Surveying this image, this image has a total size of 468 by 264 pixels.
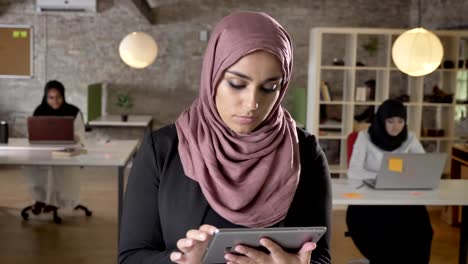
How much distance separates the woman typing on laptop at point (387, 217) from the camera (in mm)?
3793

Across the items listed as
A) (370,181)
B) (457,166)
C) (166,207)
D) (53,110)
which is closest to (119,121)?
(53,110)

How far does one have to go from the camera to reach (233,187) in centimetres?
130

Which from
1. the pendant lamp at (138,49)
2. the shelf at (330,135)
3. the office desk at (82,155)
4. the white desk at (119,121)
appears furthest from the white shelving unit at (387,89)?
the white desk at (119,121)

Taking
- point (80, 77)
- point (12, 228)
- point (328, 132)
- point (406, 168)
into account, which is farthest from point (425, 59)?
point (80, 77)

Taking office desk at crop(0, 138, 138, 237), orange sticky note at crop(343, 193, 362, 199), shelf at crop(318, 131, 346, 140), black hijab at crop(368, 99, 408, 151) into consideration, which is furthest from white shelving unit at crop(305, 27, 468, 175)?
orange sticky note at crop(343, 193, 362, 199)

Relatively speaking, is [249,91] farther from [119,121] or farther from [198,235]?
[119,121]

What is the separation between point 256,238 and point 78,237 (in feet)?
13.4

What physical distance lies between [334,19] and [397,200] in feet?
18.4

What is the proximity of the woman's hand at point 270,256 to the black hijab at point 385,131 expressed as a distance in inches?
119

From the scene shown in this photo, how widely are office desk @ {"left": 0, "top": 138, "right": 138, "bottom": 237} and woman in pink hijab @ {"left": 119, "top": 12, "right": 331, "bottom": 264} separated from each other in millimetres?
2997

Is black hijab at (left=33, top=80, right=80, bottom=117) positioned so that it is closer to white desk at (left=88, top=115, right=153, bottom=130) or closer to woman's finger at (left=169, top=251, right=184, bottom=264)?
white desk at (left=88, top=115, right=153, bottom=130)

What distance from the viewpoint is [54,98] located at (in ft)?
18.9

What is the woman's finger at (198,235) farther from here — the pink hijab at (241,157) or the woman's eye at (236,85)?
the woman's eye at (236,85)

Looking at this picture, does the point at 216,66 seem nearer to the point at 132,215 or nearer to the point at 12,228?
the point at 132,215
